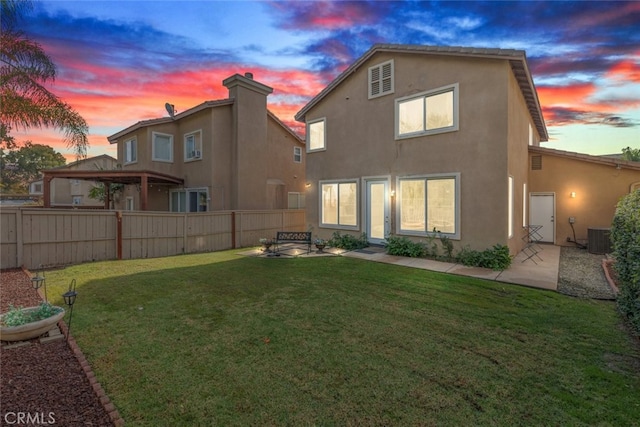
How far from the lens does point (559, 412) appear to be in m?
2.80

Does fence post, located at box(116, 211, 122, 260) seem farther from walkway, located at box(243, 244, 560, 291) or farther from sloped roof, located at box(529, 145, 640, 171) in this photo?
sloped roof, located at box(529, 145, 640, 171)

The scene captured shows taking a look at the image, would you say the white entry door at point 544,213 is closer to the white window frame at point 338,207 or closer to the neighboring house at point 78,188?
the white window frame at point 338,207

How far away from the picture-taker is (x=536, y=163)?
13.3 metres

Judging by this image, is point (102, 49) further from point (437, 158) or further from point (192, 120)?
point (437, 158)

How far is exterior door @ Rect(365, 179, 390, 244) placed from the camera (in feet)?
37.6

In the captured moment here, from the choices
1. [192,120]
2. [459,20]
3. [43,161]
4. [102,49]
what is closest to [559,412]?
[459,20]

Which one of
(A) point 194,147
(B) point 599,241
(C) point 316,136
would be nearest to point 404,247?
(C) point 316,136

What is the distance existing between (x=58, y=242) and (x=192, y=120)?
10.0 meters

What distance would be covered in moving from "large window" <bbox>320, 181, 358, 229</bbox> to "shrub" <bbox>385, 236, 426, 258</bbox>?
6.99 ft

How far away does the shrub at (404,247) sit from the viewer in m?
10.2

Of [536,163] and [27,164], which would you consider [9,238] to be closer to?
[536,163]

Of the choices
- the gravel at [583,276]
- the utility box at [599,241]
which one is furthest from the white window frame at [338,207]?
the utility box at [599,241]

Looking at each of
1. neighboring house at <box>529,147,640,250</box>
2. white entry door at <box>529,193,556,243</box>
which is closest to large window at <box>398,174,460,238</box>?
neighboring house at <box>529,147,640,250</box>

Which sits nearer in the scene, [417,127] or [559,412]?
[559,412]
